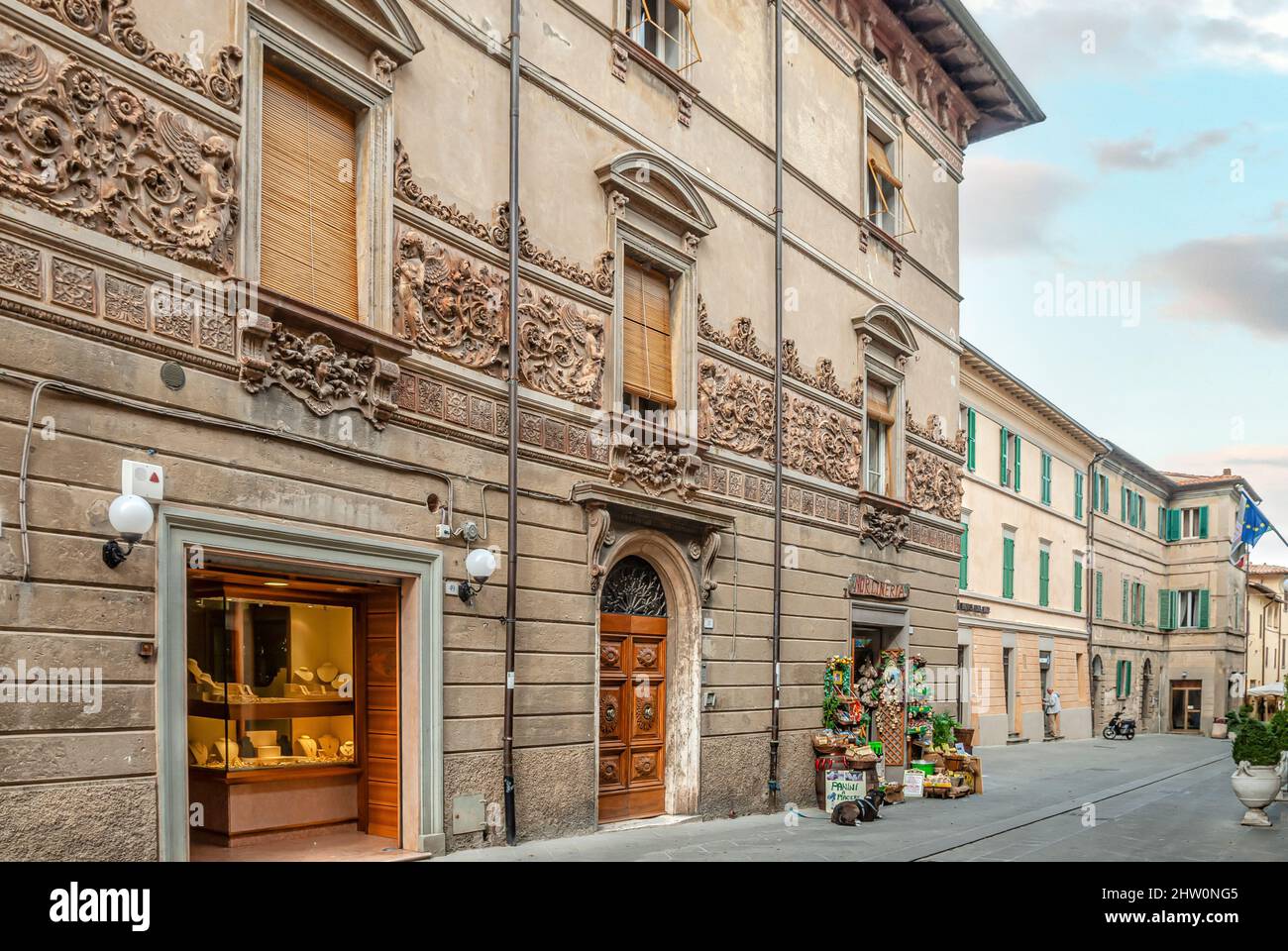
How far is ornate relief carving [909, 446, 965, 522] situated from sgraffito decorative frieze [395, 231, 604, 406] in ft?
29.9

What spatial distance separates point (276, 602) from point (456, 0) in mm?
6226

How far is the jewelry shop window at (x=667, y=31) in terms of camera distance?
1421 cm

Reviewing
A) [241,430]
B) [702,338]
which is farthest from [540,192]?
[241,430]

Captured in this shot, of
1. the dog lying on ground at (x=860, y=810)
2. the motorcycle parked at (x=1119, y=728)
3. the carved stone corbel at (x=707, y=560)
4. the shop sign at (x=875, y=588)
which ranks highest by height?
the carved stone corbel at (x=707, y=560)

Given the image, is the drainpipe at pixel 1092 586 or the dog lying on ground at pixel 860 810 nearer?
the dog lying on ground at pixel 860 810

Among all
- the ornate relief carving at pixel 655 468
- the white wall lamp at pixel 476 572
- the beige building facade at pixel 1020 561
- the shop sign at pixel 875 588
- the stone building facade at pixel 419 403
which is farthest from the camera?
the beige building facade at pixel 1020 561

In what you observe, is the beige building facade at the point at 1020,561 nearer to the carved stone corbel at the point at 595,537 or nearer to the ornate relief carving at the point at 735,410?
the ornate relief carving at the point at 735,410

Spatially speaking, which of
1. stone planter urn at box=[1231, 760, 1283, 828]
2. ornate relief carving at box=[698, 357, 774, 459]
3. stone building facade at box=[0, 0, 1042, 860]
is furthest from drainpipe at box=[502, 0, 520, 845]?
stone planter urn at box=[1231, 760, 1283, 828]

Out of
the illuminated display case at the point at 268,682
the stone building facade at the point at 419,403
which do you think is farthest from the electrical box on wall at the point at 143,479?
the illuminated display case at the point at 268,682

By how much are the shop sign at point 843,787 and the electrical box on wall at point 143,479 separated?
34.8ft

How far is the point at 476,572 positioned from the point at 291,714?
88.2 inches

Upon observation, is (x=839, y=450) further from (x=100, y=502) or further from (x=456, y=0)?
(x=100, y=502)

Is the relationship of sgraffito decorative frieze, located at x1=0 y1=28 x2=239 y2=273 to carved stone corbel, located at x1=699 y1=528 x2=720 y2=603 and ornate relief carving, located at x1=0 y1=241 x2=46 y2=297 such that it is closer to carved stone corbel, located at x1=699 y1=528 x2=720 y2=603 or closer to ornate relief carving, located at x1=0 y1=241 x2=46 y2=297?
ornate relief carving, located at x1=0 y1=241 x2=46 y2=297

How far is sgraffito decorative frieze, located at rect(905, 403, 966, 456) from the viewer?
20.2 metres
